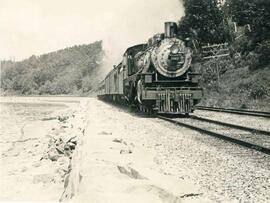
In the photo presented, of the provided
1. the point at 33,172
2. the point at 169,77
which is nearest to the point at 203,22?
the point at 169,77

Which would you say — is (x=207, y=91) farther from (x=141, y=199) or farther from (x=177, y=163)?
(x=141, y=199)

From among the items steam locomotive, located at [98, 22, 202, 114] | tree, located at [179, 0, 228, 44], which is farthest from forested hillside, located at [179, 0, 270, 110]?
steam locomotive, located at [98, 22, 202, 114]

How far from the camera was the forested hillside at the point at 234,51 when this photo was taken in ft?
85.8

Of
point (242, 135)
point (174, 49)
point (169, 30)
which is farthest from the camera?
point (169, 30)

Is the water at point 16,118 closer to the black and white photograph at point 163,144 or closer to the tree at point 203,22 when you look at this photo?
the black and white photograph at point 163,144

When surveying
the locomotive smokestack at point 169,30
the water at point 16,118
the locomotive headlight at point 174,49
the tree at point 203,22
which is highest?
the tree at point 203,22

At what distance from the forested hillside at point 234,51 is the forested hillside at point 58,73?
57492mm

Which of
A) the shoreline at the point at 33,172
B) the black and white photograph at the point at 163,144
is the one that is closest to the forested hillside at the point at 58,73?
the black and white photograph at the point at 163,144

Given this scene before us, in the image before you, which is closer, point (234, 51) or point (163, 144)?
point (163, 144)

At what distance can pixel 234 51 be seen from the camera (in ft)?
129

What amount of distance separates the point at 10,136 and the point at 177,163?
12101mm

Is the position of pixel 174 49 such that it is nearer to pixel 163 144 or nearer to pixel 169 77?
pixel 169 77

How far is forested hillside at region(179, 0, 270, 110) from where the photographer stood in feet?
85.8

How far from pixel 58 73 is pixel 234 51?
105042 millimetres
